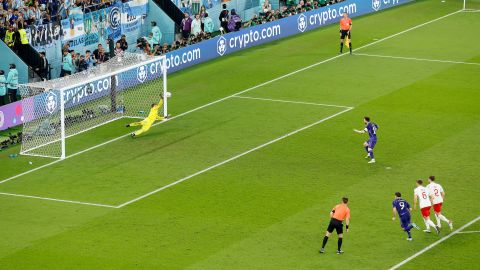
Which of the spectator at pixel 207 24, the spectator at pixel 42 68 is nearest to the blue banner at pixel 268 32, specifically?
the spectator at pixel 207 24

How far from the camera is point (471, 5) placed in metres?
72.7

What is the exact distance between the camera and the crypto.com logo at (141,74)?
51.0 metres

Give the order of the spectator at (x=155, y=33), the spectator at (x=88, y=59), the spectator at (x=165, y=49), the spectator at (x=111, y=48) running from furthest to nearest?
1. the spectator at (x=155, y=33)
2. the spectator at (x=165, y=49)
3. the spectator at (x=111, y=48)
4. the spectator at (x=88, y=59)

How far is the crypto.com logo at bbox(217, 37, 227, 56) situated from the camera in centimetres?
5912

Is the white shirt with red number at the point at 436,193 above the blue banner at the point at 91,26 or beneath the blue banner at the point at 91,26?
beneath

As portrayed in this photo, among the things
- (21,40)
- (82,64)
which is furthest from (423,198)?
(21,40)

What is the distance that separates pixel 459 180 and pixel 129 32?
23.6m

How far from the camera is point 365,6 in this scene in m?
70.7

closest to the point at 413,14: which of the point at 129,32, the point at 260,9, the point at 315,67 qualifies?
the point at 260,9

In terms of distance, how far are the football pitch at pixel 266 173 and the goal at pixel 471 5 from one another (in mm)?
11859

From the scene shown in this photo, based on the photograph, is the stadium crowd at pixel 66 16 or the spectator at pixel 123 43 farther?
the spectator at pixel 123 43

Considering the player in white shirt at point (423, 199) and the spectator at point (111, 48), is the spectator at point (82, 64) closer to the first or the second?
the spectator at point (111, 48)

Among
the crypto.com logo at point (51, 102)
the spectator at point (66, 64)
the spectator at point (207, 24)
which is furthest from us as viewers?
the spectator at point (207, 24)

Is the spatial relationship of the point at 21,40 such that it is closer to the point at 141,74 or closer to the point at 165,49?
the point at 141,74
